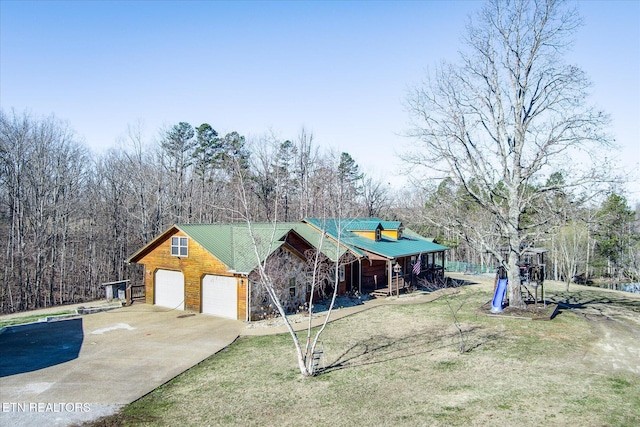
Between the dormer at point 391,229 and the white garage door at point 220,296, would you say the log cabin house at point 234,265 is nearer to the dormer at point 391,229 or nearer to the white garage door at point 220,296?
the white garage door at point 220,296

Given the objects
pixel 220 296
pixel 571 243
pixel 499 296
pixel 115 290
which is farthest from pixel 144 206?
pixel 571 243

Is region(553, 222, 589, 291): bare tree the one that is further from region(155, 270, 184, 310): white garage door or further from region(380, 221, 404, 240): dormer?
region(155, 270, 184, 310): white garage door

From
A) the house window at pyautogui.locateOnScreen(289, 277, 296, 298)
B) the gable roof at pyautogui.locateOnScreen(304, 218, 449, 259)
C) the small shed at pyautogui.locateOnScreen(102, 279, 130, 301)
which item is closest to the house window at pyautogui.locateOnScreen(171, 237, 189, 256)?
the house window at pyautogui.locateOnScreen(289, 277, 296, 298)

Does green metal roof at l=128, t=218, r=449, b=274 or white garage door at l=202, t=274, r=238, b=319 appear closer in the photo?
green metal roof at l=128, t=218, r=449, b=274

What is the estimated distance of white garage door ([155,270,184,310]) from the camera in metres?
21.8

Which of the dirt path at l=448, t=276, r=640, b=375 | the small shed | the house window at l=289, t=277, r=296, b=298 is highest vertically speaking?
the house window at l=289, t=277, r=296, b=298

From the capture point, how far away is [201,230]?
72.2 ft

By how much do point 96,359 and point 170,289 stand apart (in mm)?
8769

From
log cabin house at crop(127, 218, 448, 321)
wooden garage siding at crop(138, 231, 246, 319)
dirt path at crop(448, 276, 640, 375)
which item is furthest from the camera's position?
wooden garage siding at crop(138, 231, 246, 319)

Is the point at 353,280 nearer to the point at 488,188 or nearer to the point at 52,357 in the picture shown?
the point at 488,188

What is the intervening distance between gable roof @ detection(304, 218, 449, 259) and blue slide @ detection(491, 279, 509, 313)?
6208 millimetres

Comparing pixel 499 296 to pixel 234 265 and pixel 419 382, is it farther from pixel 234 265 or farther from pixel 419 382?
pixel 234 265

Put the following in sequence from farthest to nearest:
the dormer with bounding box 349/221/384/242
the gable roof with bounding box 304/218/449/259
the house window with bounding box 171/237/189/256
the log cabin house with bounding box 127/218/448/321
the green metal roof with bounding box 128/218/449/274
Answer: the dormer with bounding box 349/221/384/242 → the gable roof with bounding box 304/218/449/259 → the house window with bounding box 171/237/189/256 → the green metal roof with bounding box 128/218/449/274 → the log cabin house with bounding box 127/218/448/321

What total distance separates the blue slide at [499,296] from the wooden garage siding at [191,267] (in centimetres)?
1243
